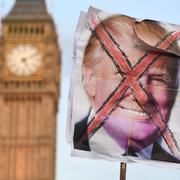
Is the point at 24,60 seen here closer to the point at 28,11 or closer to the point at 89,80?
the point at 28,11

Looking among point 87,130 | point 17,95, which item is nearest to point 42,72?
point 17,95

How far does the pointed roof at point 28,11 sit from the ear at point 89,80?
7382 mm

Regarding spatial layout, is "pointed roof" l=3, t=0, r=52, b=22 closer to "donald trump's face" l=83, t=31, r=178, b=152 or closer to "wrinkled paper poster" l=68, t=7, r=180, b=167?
"wrinkled paper poster" l=68, t=7, r=180, b=167

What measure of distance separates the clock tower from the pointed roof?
905mm

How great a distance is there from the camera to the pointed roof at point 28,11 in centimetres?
9125

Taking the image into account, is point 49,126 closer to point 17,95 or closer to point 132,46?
point 17,95

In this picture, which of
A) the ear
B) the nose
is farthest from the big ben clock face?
the nose

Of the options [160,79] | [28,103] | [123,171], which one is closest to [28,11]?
[28,103]

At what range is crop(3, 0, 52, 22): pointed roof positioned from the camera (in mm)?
91250

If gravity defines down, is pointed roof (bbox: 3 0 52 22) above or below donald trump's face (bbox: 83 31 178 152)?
above

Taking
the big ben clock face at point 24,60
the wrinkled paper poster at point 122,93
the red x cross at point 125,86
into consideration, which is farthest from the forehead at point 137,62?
the big ben clock face at point 24,60

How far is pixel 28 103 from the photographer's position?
89.5 meters

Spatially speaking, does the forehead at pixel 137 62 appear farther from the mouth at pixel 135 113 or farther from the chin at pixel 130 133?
the chin at pixel 130 133

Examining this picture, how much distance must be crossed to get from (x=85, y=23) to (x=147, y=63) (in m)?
5.65
